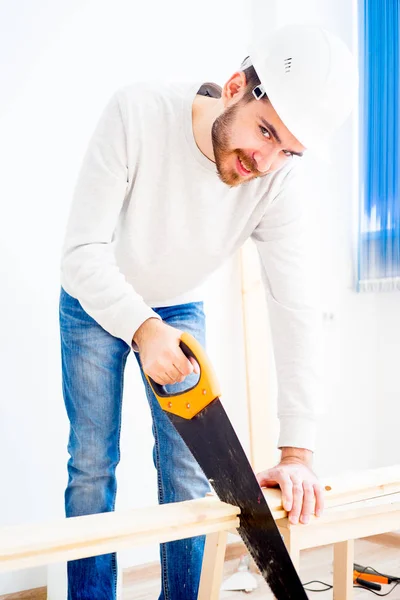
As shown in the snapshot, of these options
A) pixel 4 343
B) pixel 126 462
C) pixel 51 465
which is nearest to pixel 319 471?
pixel 126 462

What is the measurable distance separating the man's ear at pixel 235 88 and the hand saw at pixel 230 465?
1.83 ft

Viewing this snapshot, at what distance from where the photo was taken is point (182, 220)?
1.65 m

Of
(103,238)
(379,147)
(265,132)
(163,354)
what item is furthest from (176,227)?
(379,147)

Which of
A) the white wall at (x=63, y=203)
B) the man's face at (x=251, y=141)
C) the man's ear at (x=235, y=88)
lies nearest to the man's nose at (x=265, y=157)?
the man's face at (x=251, y=141)

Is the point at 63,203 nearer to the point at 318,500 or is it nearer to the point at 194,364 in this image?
the point at 194,364

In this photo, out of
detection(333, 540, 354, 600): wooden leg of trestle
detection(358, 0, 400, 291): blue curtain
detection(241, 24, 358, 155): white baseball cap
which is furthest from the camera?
detection(358, 0, 400, 291): blue curtain

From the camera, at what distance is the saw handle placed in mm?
1246

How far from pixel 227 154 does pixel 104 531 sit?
0.82 metres

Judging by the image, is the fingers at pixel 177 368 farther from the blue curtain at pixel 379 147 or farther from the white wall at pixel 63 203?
the blue curtain at pixel 379 147

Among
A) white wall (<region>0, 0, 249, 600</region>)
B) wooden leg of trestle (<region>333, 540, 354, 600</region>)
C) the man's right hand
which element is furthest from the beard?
white wall (<region>0, 0, 249, 600</region>)

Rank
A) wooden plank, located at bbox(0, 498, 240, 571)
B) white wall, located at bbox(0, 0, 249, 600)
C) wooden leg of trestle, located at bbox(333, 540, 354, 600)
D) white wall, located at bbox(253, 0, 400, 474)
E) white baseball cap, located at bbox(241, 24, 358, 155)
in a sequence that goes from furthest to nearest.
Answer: white wall, located at bbox(253, 0, 400, 474)
white wall, located at bbox(0, 0, 249, 600)
wooden leg of trestle, located at bbox(333, 540, 354, 600)
white baseball cap, located at bbox(241, 24, 358, 155)
wooden plank, located at bbox(0, 498, 240, 571)

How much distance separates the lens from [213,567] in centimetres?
141

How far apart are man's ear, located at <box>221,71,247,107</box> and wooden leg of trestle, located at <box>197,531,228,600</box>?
0.92 m

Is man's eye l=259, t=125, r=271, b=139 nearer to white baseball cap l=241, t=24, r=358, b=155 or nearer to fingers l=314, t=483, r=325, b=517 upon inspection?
white baseball cap l=241, t=24, r=358, b=155
